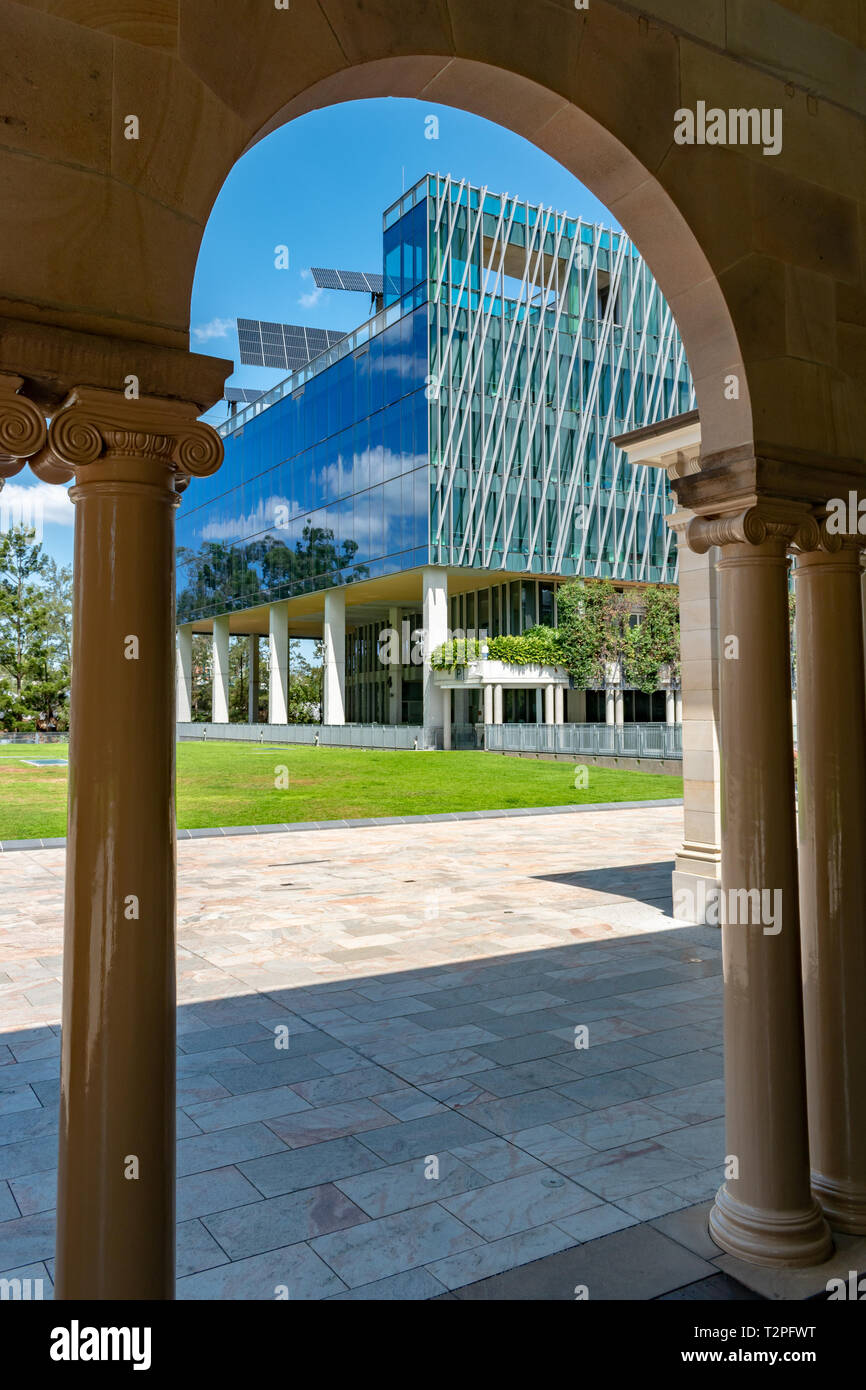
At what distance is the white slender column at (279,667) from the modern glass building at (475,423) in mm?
4019

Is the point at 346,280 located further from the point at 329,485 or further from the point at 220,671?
the point at 220,671

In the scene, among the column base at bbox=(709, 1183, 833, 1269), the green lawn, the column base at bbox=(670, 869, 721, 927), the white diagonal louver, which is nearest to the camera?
the column base at bbox=(709, 1183, 833, 1269)

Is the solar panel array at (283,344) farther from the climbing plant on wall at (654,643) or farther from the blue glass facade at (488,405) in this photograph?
the climbing plant on wall at (654,643)

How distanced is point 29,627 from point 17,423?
49.1 metres

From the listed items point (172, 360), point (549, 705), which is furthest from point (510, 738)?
point (172, 360)

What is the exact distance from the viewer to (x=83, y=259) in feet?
9.82

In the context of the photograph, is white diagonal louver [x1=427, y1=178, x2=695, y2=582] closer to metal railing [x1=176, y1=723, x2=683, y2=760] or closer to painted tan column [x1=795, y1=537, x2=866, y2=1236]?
metal railing [x1=176, y1=723, x2=683, y2=760]

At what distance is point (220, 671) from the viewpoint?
7350cm

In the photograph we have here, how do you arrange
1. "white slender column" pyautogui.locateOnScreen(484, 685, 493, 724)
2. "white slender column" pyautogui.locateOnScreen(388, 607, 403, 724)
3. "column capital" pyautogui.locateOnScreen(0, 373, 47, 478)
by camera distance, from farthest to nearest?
"white slender column" pyautogui.locateOnScreen(388, 607, 403, 724) → "white slender column" pyautogui.locateOnScreen(484, 685, 493, 724) → "column capital" pyautogui.locateOnScreen(0, 373, 47, 478)

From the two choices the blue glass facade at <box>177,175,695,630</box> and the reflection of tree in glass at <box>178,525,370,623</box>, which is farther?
the reflection of tree in glass at <box>178,525,370,623</box>

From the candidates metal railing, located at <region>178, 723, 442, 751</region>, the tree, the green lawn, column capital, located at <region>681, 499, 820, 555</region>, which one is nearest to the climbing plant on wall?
the green lawn

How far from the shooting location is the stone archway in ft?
9.70

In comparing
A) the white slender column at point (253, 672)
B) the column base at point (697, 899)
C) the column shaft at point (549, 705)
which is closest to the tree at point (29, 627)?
the column shaft at point (549, 705)

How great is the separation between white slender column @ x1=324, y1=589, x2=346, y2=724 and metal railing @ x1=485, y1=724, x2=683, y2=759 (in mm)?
11611
